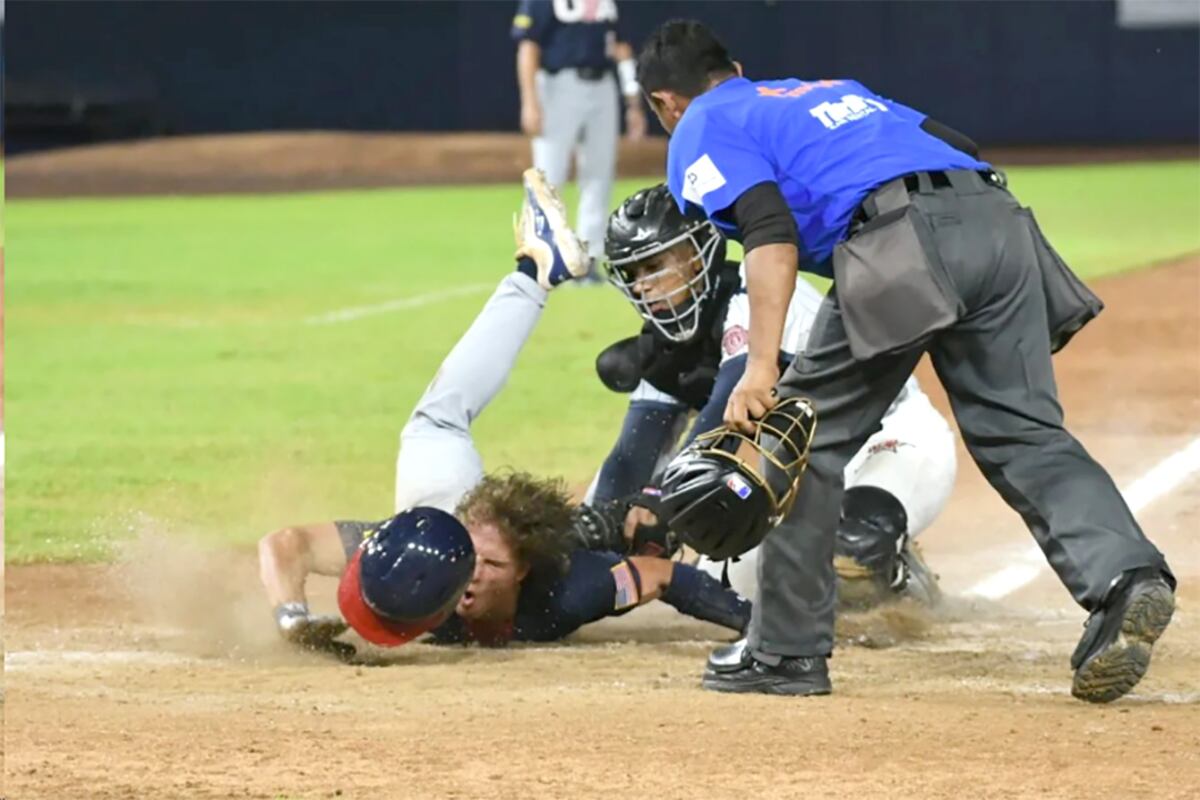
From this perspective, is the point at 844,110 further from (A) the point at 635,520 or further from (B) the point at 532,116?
(B) the point at 532,116

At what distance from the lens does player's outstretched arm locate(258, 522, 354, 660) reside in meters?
5.57

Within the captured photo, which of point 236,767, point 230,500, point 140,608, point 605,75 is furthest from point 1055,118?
point 236,767

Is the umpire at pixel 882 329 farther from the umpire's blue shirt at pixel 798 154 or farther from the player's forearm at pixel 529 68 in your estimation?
the player's forearm at pixel 529 68

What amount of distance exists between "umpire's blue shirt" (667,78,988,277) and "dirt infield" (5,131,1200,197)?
20.4 m

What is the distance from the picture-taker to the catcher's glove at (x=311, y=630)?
219 inches

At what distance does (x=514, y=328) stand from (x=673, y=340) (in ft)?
2.50

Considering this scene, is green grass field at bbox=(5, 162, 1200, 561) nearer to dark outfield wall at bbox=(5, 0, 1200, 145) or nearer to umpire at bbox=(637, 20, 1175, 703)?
umpire at bbox=(637, 20, 1175, 703)

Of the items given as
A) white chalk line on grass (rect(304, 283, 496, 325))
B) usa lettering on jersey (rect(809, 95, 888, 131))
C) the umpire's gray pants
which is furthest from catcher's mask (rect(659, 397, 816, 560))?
white chalk line on grass (rect(304, 283, 496, 325))

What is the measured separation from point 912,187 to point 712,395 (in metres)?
1.08

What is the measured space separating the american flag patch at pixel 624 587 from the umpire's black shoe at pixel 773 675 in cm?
72

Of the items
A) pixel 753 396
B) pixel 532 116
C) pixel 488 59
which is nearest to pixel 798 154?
pixel 753 396

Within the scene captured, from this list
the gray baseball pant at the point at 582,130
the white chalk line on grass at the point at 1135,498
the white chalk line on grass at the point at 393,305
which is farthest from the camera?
the gray baseball pant at the point at 582,130

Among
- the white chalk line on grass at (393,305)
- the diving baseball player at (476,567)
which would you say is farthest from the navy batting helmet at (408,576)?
the white chalk line on grass at (393,305)

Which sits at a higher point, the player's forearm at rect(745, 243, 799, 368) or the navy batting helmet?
the player's forearm at rect(745, 243, 799, 368)
